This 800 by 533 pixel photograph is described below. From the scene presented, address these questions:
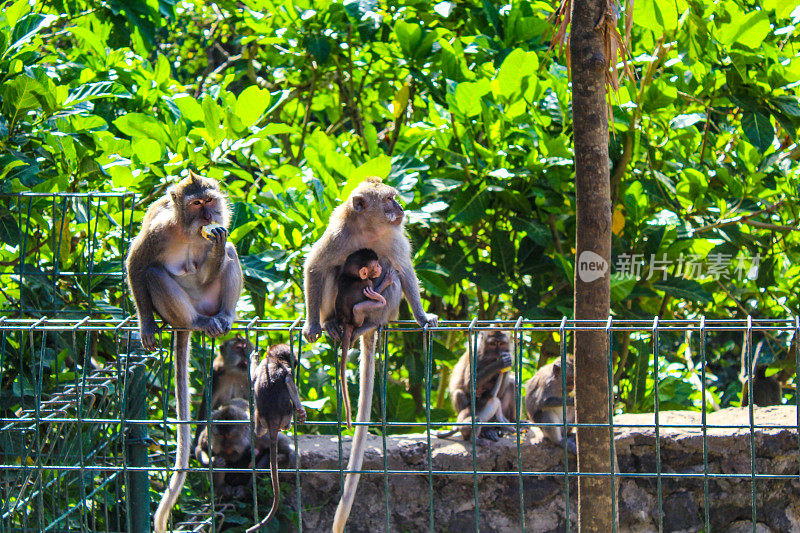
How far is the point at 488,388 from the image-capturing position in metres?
6.32

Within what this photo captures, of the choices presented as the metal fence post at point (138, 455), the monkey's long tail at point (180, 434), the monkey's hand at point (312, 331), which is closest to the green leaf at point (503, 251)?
the monkey's hand at point (312, 331)

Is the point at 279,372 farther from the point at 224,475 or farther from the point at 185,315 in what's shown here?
the point at 224,475

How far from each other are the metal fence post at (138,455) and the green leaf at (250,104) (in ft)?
6.33

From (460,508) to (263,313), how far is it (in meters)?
1.87

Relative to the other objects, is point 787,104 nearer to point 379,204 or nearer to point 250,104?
point 379,204

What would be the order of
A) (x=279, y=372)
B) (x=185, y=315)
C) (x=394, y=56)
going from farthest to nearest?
1. (x=394, y=56)
2. (x=279, y=372)
3. (x=185, y=315)

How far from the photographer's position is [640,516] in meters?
5.49

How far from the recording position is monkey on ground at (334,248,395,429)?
4.26 metres

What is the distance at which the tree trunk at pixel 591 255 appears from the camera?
3.70m

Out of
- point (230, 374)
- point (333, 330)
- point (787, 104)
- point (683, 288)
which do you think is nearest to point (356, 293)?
point (333, 330)

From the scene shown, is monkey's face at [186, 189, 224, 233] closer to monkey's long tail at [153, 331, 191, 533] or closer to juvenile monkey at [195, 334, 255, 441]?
monkey's long tail at [153, 331, 191, 533]

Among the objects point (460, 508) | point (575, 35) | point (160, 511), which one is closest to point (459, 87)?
point (575, 35)

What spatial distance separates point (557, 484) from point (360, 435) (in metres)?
2.13

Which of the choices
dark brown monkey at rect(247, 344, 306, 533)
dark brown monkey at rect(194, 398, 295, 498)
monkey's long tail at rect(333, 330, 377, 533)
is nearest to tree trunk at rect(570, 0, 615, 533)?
monkey's long tail at rect(333, 330, 377, 533)
